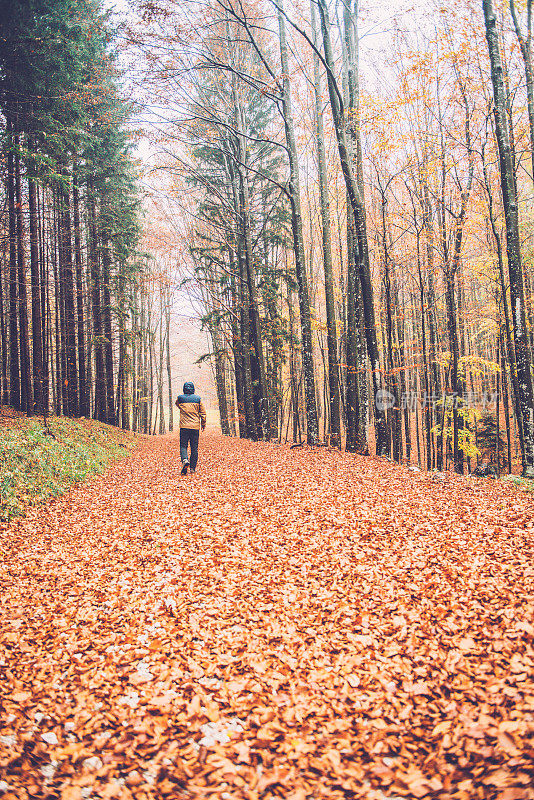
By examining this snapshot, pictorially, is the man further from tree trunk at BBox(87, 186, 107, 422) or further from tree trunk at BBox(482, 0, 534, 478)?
tree trunk at BBox(87, 186, 107, 422)

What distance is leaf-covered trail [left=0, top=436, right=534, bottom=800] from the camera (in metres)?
2.04

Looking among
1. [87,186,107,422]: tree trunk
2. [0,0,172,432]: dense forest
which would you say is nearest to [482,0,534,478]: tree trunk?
[0,0,172,432]: dense forest

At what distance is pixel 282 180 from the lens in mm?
18688

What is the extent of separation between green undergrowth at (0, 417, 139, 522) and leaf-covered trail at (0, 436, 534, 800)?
188 centimetres

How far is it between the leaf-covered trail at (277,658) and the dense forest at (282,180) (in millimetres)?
6197

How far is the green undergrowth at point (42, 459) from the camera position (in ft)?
24.3

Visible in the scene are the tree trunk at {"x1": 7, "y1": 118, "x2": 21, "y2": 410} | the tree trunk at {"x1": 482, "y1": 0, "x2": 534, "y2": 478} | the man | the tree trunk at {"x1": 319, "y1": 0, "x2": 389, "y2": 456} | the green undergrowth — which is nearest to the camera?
the green undergrowth

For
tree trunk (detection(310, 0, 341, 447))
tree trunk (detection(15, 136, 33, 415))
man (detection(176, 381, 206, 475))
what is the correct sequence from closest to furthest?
man (detection(176, 381, 206, 475)), tree trunk (detection(15, 136, 33, 415)), tree trunk (detection(310, 0, 341, 447))

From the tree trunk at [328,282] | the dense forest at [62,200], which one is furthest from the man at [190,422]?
the dense forest at [62,200]

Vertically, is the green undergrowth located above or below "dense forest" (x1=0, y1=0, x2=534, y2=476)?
below

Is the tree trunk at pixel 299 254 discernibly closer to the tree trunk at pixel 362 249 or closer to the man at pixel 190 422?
the tree trunk at pixel 362 249

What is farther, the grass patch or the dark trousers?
the dark trousers

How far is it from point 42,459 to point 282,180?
1655 cm

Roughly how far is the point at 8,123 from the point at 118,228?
6.68 meters
